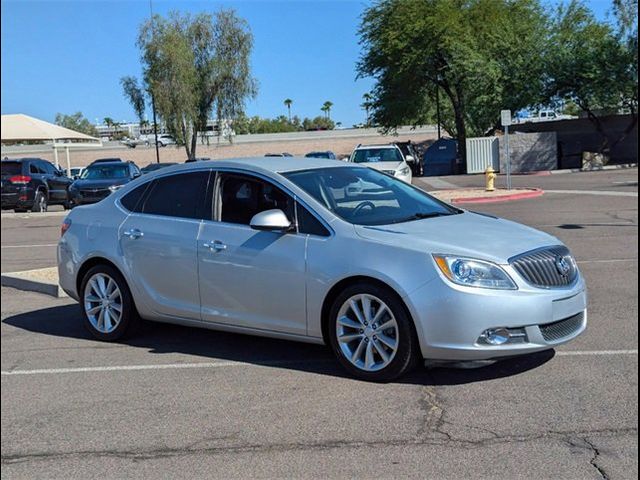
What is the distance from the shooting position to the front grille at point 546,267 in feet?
16.1

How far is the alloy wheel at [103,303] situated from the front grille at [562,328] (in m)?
3.80

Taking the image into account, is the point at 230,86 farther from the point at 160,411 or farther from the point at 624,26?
the point at 160,411

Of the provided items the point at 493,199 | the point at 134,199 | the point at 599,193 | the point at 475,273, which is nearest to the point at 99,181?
the point at 493,199

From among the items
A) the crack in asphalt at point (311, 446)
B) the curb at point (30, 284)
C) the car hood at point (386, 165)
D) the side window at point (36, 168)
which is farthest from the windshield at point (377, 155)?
the crack in asphalt at point (311, 446)

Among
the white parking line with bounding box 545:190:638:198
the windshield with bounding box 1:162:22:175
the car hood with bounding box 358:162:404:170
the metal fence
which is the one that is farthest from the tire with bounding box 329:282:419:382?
the metal fence

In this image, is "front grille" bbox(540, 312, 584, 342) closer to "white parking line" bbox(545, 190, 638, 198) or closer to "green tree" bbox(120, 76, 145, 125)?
"white parking line" bbox(545, 190, 638, 198)

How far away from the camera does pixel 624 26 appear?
3906cm

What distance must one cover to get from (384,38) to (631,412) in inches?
1465

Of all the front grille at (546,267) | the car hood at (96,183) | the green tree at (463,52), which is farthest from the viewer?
the green tree at (463,52)

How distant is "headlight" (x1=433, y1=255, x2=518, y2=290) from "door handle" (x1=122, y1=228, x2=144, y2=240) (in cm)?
287

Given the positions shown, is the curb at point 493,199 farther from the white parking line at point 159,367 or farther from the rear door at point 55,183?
the white parking line at point 159,367

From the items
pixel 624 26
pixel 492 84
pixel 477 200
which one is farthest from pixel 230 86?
pixel 477 200

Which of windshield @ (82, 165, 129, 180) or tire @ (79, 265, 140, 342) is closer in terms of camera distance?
tire @ (79, 265, 140, 342)

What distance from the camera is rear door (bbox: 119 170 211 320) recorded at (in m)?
6.01
